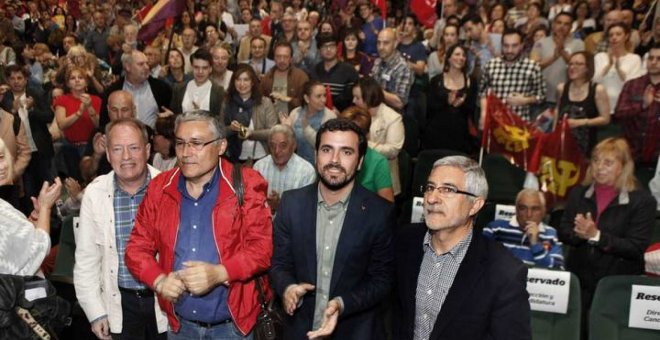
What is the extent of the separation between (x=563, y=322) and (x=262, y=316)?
5.81 ft

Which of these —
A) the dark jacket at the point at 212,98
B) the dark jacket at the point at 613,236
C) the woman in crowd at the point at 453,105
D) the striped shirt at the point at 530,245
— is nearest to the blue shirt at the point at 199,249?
the striped shirt at the point at 530,245

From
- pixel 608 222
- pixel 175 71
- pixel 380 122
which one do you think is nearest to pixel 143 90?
pixel 175 71

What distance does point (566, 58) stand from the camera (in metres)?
7.13

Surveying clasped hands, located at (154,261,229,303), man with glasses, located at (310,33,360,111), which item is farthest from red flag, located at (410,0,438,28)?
clasped hands, located at (154,261,229,303)

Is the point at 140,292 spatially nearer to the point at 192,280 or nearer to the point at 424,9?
the point at 192,280

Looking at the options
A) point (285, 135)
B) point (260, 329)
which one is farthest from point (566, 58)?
point (260, 329)

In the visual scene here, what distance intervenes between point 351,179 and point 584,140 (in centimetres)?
374

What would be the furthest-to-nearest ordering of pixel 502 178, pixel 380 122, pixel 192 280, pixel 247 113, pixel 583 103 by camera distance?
pixel 502 178 < pixel 247 113 < pixel 583 103 < pixel 380 122 < pixel 192 280

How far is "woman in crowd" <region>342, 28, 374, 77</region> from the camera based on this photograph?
25.9 ft

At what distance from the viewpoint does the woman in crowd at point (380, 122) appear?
18.7 feet

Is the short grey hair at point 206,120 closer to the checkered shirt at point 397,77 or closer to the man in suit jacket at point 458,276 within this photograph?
the man in suit jacket at point 458,276

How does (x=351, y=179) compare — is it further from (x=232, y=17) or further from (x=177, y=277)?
(x=232, y=17)

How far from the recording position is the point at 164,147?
16.6 feet

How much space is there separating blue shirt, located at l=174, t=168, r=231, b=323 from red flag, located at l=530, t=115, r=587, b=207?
3365mm
